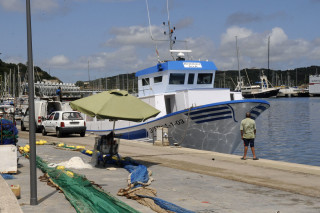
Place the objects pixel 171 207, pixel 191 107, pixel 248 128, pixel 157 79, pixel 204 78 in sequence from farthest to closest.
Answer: pixel 157 79, pixel 204 78, pixel 191 107, pixel 248 128, pixel 171 207

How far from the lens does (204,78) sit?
2555cm

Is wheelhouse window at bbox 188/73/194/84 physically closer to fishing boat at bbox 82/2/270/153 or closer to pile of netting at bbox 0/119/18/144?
fishing boat at bbox 82/2/270/153

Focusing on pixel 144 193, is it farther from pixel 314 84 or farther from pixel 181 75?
pixel 314 84

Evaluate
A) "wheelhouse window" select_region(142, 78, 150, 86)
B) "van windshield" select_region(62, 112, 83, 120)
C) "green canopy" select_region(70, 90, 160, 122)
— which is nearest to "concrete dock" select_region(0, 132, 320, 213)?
"green canopy" select_region(70, 90, 160, 122)

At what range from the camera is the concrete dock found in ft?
26.8

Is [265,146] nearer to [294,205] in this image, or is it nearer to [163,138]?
[163,138]

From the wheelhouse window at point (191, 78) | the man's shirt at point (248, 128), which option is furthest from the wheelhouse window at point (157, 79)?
the man's shirt at point (248, 128)

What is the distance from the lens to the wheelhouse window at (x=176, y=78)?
2479 cm

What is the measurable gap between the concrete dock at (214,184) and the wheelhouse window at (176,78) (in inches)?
355

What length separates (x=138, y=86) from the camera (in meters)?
28.5

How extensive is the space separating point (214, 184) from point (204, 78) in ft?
50.7

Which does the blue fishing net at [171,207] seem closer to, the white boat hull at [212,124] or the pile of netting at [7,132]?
the pile of netting at [7,132]

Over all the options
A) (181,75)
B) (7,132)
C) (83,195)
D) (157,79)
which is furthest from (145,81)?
(83,195)

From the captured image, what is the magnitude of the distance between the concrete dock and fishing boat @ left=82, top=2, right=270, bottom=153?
5.28 metres
